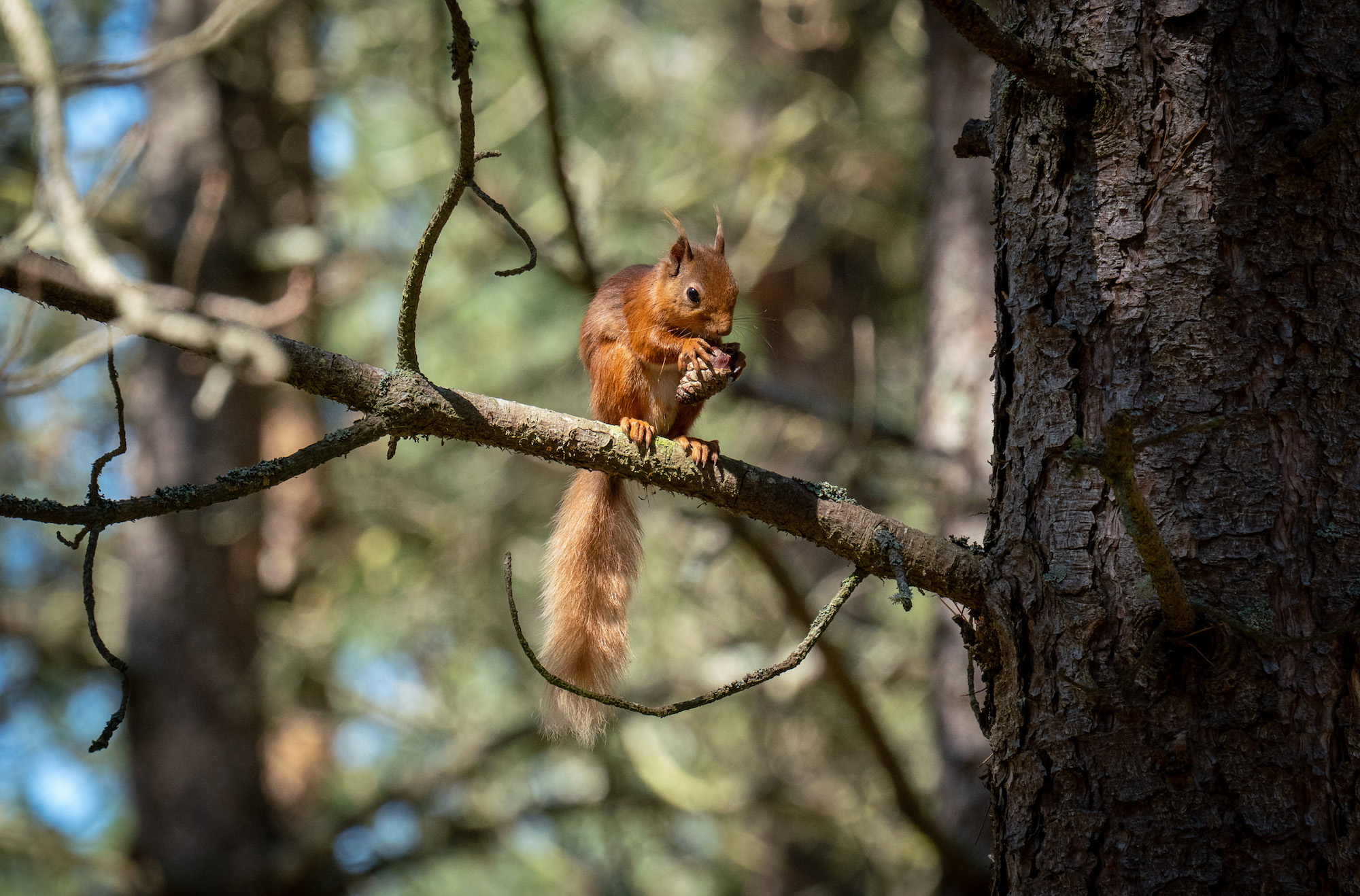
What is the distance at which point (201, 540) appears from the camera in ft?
14.3

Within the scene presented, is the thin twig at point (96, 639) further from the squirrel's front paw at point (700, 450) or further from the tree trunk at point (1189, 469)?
the tree trunk at point (1189, 469)

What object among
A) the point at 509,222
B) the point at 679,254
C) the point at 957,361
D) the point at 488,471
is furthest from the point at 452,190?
the point at 488,471

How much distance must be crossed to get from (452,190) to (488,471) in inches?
226

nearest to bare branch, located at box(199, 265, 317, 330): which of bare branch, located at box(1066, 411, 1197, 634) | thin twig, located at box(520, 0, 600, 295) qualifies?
thin twig, located at box(520, 0, 600, 295)

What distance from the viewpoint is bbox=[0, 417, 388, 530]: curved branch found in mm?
1209

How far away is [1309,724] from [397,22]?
616 centimetres

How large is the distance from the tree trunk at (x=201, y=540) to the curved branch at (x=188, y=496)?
2542 mm

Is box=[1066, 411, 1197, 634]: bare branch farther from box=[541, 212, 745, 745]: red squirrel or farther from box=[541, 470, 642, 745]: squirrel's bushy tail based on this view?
box=[541, 470, 642, 745]: squirrel's bushy tail

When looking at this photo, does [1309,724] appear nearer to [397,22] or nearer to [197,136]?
[197,136]

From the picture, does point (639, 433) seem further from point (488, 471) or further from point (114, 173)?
point (488, 471)

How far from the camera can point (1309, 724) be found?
1.40 metres

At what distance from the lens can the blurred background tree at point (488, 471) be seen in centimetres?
392

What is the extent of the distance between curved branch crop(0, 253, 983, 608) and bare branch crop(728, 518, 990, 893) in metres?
1.02

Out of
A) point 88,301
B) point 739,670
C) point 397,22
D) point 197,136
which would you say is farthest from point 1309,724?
point 397,22
